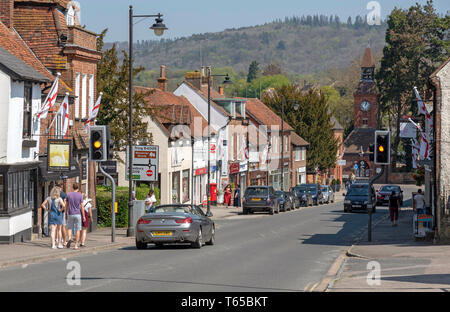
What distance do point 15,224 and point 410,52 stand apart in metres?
93.8

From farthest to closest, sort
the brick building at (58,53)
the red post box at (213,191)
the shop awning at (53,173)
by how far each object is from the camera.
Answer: the red post box at (213,191)
the brick building at (58,53)
the shop awning at (53,173)

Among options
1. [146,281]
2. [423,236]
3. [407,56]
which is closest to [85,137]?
[423,236]

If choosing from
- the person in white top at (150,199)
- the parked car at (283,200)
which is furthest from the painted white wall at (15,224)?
the parked car at (283,200)

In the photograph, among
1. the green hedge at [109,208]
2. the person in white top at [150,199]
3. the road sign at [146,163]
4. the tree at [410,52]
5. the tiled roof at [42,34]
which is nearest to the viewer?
the tiled roof at [42,34]

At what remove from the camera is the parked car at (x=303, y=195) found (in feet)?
224

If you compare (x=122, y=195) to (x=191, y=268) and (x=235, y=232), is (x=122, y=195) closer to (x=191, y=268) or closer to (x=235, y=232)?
(x=235, y=232)

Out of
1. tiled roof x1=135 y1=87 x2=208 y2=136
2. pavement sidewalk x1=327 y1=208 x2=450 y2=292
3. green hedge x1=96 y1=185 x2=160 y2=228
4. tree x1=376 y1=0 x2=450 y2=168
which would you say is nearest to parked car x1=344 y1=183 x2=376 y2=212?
tiled roof x1=135 y1=87 x2=208 y2=136

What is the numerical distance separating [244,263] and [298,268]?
1.68 m

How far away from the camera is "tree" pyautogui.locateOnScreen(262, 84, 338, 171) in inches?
3782

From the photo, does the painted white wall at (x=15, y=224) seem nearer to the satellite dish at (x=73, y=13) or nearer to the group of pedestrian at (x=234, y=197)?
the satellite dish at (x=73, y=13)

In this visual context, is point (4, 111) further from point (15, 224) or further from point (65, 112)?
point (65, 112)

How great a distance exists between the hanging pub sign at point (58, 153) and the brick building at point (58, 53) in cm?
226

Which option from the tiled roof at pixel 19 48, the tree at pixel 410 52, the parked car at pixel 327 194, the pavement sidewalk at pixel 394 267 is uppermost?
the tree at pixel 410 52

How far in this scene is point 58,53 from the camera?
110 feet
